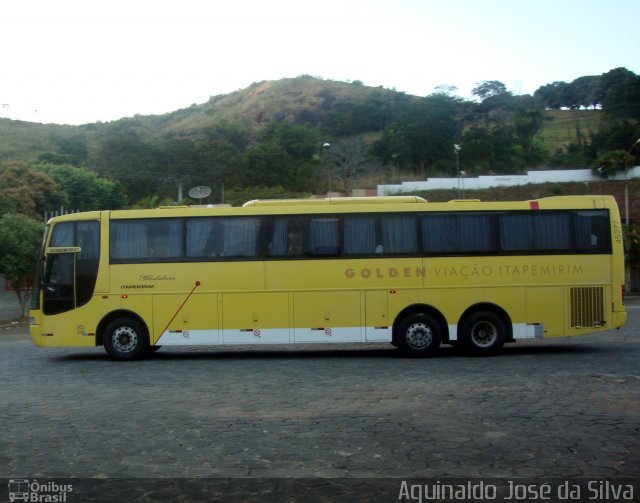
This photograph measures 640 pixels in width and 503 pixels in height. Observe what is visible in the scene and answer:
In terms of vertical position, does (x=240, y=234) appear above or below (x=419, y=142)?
below

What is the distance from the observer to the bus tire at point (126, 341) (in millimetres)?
15727

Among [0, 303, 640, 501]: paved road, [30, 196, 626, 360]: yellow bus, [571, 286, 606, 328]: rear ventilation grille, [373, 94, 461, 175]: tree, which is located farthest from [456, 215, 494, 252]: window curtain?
[373, 94, 461, 175]: tree

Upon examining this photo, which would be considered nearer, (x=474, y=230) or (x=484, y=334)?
(x=484, y=334)

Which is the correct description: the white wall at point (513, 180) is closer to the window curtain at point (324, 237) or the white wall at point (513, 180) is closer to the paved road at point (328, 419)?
the window curtain at point (324, 237)

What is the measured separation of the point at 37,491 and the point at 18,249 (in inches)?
994

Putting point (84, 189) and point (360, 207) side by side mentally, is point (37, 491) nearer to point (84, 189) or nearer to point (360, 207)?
point (360, 207)

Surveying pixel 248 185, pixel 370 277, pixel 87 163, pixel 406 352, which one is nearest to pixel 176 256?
pixel 370 277

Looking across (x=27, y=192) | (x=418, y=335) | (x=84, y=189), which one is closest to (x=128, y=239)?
(x=418, y=335)

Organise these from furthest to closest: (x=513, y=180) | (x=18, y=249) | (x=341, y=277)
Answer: (x=513, y=180)
(x=18, y=249)
(x=341, y=277)

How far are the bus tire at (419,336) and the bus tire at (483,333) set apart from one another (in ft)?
2.01

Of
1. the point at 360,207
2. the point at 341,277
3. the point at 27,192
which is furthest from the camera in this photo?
the point at 27,192

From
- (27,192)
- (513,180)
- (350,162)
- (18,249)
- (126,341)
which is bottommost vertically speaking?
(126,341)

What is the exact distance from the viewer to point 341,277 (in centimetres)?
1567

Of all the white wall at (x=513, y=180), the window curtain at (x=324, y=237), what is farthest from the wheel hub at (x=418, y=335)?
the white wall at (x=513, y=180)
